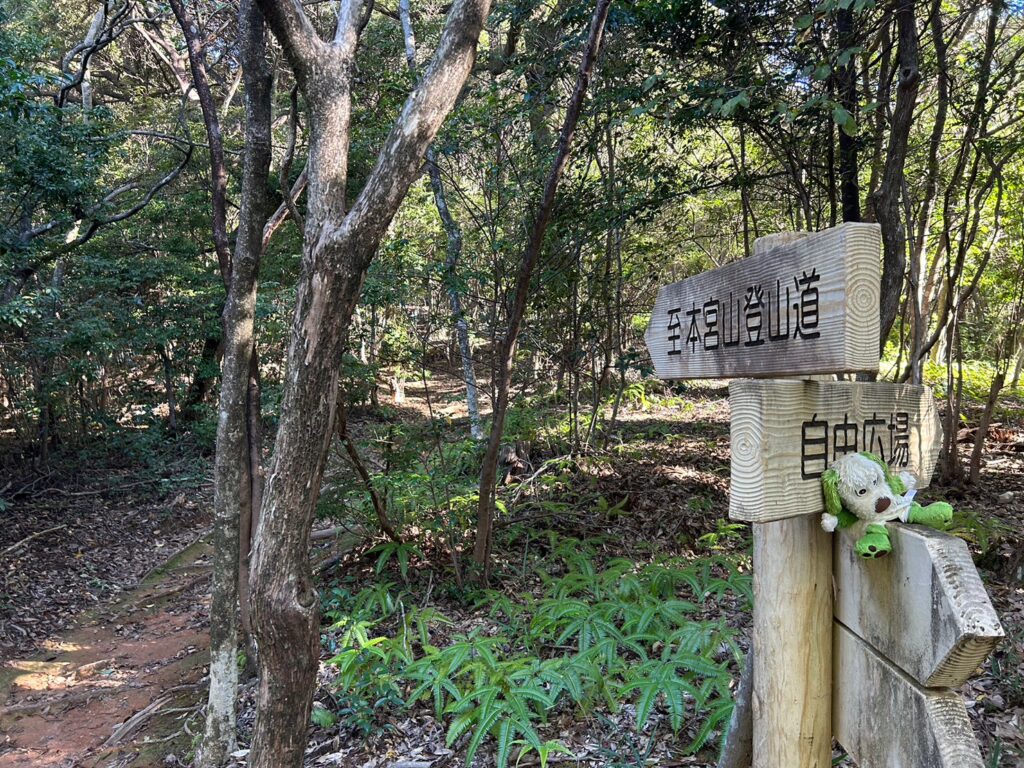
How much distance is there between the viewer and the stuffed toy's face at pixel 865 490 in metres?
1.58

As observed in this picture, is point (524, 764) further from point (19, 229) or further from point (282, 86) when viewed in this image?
point (282, 86)

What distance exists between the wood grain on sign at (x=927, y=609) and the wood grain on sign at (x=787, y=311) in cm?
44

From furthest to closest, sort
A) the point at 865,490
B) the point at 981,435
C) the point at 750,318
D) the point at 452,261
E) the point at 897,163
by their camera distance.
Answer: the point at 981,435, the point at 452,261, the point at 897,163, the point at 750,318, the point at 865,490

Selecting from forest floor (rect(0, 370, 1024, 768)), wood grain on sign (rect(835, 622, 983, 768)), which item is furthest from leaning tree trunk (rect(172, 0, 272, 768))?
wood grain on sign (rect(835, 622, 983, 768))

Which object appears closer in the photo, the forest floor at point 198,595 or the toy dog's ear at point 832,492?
the toy dog's ear at point 832,492

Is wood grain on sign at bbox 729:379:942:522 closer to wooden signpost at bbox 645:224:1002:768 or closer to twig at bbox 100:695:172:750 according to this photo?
wooden signpost at bbox 645:224:1002:768

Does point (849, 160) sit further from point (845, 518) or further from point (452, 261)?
point (845, 518)

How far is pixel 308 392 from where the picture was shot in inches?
112

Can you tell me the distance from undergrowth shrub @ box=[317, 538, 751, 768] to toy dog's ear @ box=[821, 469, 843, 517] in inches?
82.4

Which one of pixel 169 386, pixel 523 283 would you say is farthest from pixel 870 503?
pixel 169 386

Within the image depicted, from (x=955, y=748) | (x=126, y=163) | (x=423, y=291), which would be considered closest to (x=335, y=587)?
(x=423, y=291)

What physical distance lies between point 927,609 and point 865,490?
1.08 ft

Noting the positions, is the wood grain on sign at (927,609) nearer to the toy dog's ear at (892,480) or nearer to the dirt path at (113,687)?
the toy dog's ear at (892,480)

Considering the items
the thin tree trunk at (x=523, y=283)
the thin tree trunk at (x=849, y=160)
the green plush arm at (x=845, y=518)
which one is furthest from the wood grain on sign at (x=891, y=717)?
the thin tree trunk at (x=849, y=160)
